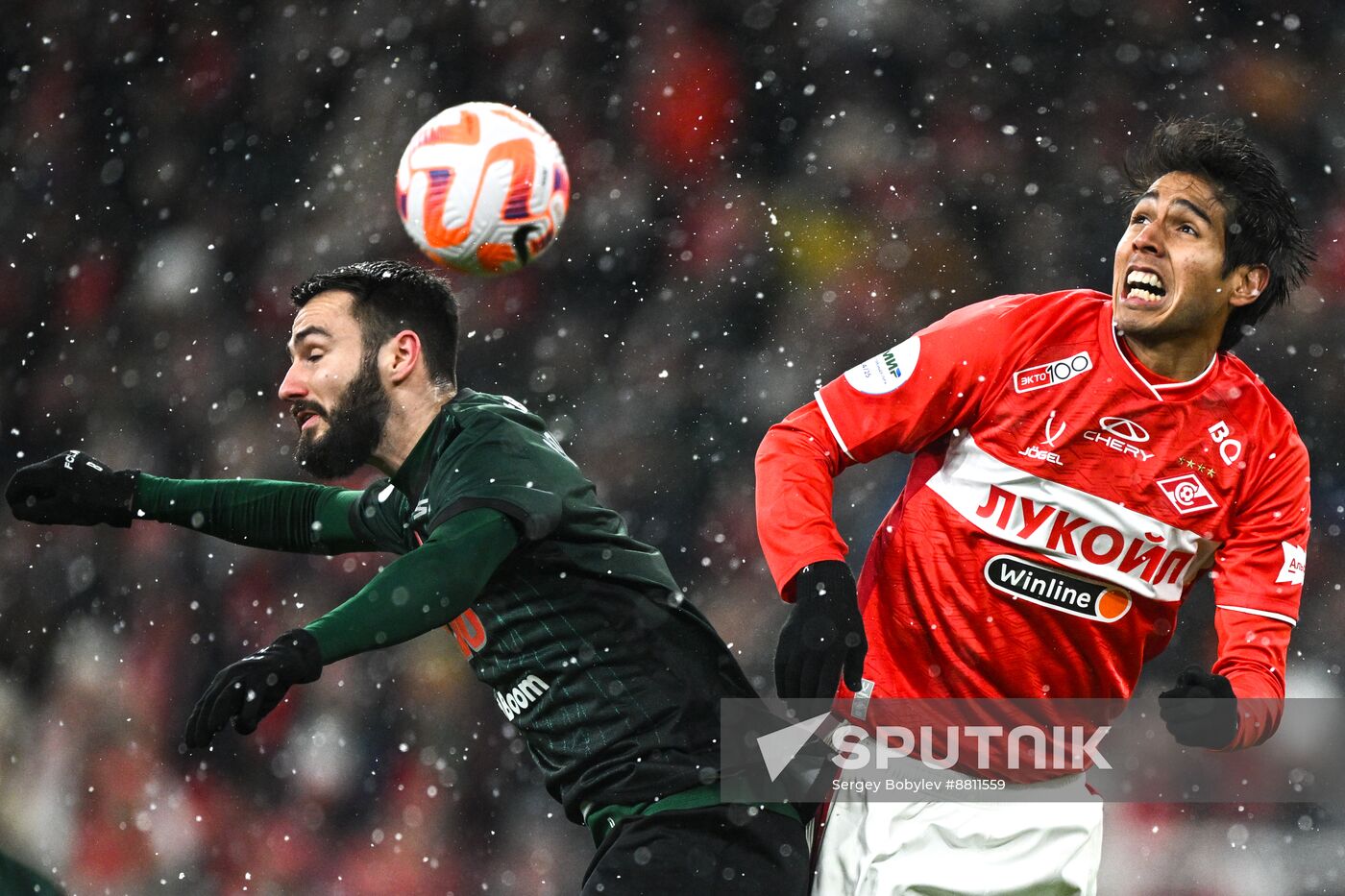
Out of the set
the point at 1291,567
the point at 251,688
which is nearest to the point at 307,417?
the point at 251,688

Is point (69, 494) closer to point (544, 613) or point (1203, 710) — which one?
point (544, 613)

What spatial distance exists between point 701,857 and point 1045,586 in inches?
29.5

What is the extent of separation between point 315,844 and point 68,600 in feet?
5.19

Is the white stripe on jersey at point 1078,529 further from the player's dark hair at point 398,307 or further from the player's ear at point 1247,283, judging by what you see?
the player's dark hair at point 398,307

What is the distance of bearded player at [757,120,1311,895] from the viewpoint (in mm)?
2453

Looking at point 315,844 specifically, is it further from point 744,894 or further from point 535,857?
point 744,894

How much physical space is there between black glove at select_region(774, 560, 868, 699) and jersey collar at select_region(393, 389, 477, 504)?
0.73 meters

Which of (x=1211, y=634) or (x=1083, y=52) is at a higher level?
(x=1083, y=52)

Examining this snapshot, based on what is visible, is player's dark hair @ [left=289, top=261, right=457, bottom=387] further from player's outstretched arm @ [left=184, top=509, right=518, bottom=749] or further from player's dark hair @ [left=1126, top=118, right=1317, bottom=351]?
player's dark hair @ [left=1126, top=118, right=1317, bottom=351]

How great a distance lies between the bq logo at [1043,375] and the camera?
250 cm

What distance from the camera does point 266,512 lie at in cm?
291

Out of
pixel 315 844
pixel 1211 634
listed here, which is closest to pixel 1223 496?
pixel 1211 634

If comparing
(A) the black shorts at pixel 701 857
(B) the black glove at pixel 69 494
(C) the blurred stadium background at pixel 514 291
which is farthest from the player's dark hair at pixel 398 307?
(C) the blurred stadium background at pixel 514 291

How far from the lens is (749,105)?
557cm
